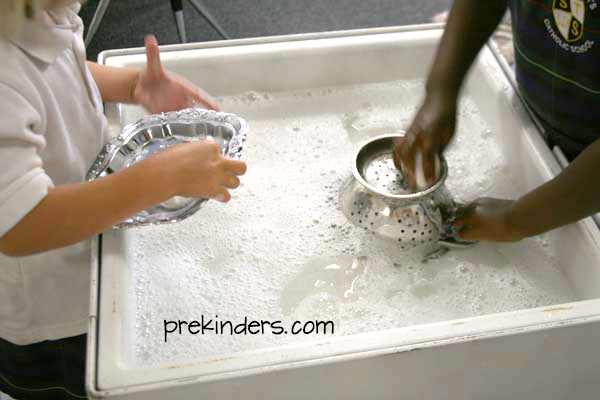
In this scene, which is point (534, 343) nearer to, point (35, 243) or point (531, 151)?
point (531, 151)

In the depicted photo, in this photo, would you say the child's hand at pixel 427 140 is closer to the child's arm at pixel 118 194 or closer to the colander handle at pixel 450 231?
the colander handle at pixel 450 231

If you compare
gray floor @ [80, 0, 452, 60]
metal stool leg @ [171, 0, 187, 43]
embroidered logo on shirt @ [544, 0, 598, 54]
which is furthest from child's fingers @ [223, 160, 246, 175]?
gray floor @ [80, 0, 452, 60]

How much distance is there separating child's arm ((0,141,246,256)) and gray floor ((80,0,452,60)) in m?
1.23

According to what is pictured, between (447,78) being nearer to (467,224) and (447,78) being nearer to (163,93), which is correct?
(467,224)

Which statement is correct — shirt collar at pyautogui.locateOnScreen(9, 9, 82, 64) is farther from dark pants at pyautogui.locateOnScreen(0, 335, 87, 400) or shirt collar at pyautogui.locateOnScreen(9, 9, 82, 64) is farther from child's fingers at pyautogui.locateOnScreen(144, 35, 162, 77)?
dark pants at pyautogui.locateOnScreen(0, 335, 87, 400)

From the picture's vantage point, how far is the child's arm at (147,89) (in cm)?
81

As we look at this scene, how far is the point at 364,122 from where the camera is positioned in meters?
0.93

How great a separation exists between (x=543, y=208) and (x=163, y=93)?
1.59 feet

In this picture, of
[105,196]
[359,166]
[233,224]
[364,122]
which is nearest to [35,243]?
[105,196]

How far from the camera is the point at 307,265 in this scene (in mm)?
734

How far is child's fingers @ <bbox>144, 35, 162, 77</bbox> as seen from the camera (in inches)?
30.3

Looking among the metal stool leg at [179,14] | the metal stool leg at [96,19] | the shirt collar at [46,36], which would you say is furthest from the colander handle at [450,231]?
the metal stool leg at [96,19]

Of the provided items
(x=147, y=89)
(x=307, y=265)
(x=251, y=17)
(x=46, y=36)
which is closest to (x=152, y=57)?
(x=147, y=89)

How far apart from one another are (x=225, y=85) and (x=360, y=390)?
0.54 metres
